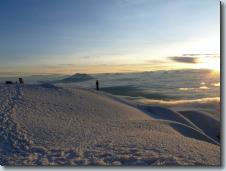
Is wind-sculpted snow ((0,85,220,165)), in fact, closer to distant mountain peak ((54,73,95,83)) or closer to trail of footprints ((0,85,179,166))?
trail of footprints ((0,85,179,166))

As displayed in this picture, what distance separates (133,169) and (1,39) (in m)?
2.39

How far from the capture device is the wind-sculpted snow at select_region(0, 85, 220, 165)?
3752 mm

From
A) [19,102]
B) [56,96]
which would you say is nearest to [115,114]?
[56,96]

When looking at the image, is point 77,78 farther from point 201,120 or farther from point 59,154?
point 201,120

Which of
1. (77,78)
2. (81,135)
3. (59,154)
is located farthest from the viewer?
(77,78)

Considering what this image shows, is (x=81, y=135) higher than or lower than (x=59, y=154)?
higher

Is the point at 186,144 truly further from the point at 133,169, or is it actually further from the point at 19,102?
the point at 19,102

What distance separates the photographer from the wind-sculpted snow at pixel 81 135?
12.3 ft

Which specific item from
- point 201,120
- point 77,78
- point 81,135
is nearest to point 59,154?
point 81,135

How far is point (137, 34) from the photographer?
4.28 meters

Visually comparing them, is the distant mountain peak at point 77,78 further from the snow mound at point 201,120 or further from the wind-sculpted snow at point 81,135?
the snow mound at point 201,120

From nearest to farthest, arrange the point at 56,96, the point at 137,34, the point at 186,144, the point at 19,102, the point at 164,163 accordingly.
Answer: the point at 164,163 → the point at 186,144 → the point at 137,34 → the point at 19,102 → the point at 56,96

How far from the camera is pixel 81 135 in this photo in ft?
13.9

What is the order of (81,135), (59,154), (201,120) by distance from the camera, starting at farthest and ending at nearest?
(201,120), (81,135), (59,154)
